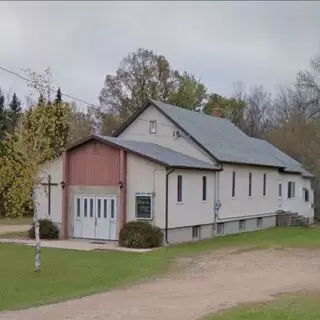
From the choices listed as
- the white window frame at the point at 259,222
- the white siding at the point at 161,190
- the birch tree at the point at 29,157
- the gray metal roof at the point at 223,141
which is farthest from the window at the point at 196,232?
the birch tree at the point at 29,157

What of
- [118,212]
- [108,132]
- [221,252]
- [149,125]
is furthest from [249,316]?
[108,132]

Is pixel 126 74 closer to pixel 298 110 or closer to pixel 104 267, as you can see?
pixel 298 110

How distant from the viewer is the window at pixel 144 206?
30.9 m

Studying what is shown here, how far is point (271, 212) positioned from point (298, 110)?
24.7 m

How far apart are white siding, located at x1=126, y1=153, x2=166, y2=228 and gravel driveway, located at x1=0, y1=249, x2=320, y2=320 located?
5.33 metres

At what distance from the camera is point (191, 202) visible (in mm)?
32844

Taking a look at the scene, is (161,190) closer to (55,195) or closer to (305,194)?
(55,195)

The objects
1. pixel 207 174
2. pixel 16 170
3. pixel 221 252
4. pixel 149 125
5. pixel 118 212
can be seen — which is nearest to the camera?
pixel 16 170

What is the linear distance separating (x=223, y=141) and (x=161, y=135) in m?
5.06

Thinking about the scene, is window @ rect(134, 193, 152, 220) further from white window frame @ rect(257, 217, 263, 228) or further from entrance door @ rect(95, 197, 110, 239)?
white window frame @ rect(257, 217, 263, 228)

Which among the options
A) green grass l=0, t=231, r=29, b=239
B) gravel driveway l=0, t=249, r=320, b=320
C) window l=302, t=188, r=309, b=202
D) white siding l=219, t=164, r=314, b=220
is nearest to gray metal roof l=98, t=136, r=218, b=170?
white siding l=219, t=164, r=314, b=220

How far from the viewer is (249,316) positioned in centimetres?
1259

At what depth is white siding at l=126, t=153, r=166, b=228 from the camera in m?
30.6

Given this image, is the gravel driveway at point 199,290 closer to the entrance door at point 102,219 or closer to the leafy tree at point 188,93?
the entrance door at point 102,219
